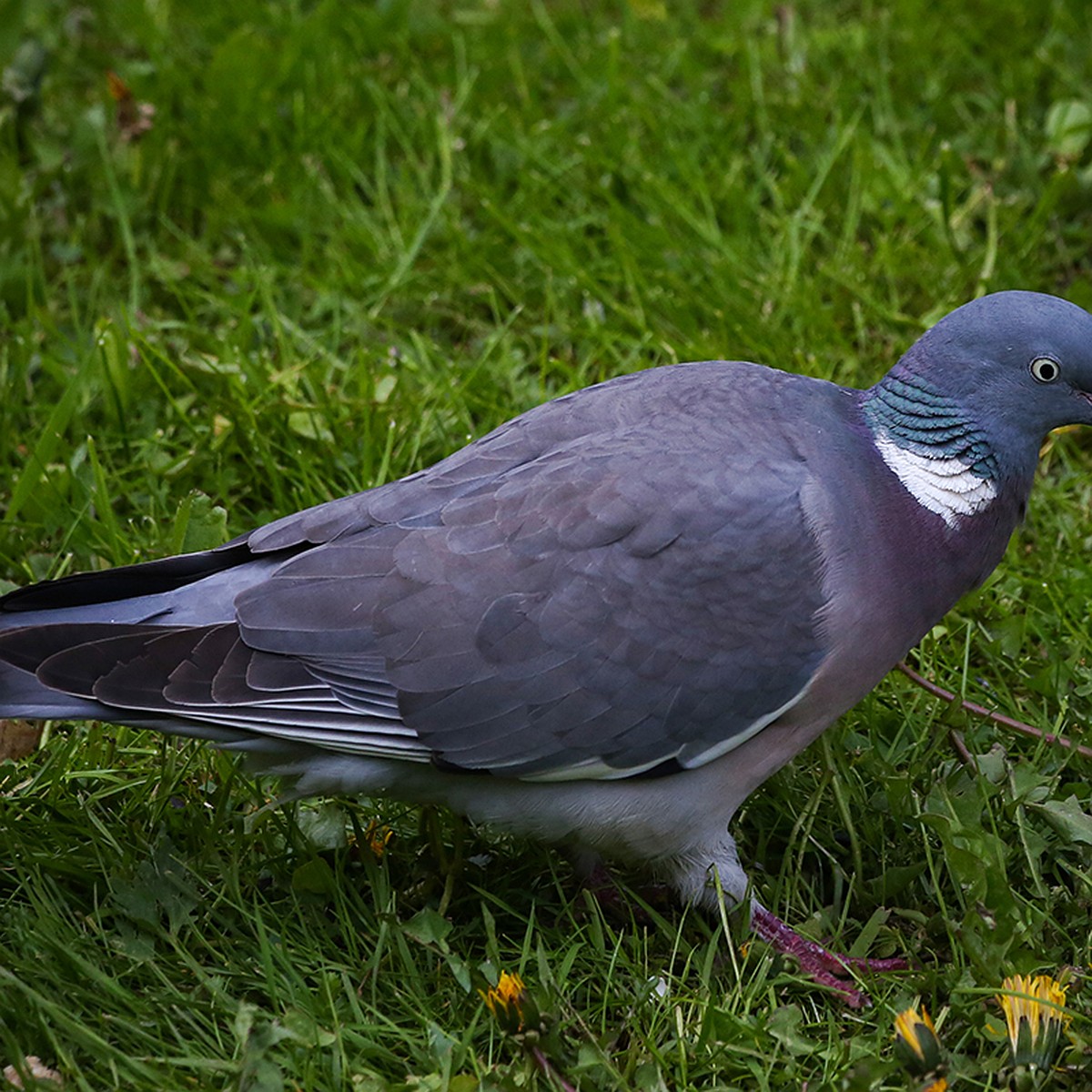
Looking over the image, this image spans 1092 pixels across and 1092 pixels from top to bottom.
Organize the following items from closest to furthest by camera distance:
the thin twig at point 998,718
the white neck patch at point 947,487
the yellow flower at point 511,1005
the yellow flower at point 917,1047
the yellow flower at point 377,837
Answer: the yellow flower at point 917,1047 → the yellow flower at point 511,1005 → the white neck patch at point 947,487 → the yellow flower at point 377,837 → the thin twig at point 998,718

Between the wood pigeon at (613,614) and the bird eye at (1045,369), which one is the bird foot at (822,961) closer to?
the wood pigeon at (613,614)

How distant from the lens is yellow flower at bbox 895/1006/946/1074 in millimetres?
2504

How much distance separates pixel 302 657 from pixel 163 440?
56.0 inches

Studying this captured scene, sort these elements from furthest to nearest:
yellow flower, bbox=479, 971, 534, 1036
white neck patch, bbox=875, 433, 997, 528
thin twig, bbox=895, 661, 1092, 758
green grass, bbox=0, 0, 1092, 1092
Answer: thin twig, bbox=895, 661, 1092, 758, white neck patch, bbox=875, 433, 997, 528, green grass, bbox=0, 0, 1092, 1092, yellow flower, bbox=479, 971, 534, 1036

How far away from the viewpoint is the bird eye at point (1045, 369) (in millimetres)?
2953

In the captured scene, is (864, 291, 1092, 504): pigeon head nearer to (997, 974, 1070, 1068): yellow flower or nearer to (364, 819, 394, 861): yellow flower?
(997, 974, 1070, 1068): yellow flower

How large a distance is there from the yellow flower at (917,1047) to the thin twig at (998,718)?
84 cm

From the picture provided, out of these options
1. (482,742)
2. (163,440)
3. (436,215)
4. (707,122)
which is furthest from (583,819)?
(707,122)

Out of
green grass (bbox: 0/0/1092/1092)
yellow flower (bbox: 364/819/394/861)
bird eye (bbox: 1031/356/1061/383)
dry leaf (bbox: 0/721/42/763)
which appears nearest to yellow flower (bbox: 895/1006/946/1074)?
green grass (bbox: 0/0/1092/1092)

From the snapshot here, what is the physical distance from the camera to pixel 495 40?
220 inches

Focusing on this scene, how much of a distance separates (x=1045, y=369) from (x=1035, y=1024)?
3.98 ft

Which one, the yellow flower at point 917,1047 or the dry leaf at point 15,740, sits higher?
the dry leaf at point 15,740

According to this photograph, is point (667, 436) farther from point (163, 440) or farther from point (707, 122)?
point (707, 122)

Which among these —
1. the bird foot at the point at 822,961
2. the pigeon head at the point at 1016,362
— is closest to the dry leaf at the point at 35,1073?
the bird foot at the point at 822,961
